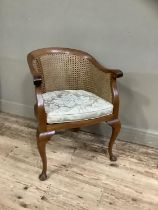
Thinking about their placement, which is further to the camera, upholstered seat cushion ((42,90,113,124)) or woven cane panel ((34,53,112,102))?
woven cane panel ((34,53,112,102))

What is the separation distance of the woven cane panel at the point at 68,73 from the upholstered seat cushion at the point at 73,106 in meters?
0.15

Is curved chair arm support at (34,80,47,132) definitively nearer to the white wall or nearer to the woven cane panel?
the woven cane panel

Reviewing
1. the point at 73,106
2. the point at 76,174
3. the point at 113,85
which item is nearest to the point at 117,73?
the point at 113,85

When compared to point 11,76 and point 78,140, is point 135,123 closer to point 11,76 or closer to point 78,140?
point 78,140

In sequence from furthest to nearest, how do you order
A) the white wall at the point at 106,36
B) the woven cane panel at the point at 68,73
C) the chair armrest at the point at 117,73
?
1. the woven cane panel at the point at 68,73
2. the white wall at the point at 106,36
3. the chair armrest at the point at 117,73

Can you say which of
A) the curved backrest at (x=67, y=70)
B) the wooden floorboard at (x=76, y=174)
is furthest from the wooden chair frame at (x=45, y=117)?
the wooden floorboard at (x=76, y=174)

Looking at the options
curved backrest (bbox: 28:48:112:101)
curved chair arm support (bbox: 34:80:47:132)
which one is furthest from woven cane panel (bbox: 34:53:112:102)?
curved chair arm support (bbox: 34:80:47:132)

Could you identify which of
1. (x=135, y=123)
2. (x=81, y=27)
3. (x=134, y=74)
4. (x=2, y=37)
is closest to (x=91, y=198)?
(x=135, y=123)

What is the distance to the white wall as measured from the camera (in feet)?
6.15

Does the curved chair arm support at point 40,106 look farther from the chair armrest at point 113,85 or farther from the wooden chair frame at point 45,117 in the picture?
the chair armrest at point 113,85

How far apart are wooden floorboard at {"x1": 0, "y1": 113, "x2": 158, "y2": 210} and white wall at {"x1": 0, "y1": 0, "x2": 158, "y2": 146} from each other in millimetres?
341

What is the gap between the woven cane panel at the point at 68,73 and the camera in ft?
6.49

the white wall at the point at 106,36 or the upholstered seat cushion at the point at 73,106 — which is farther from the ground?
the white wall at the point at 106,36

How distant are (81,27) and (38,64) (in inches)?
17.7
